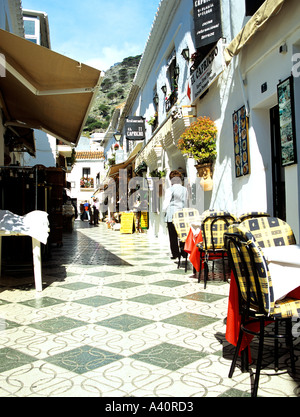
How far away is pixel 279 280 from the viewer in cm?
226

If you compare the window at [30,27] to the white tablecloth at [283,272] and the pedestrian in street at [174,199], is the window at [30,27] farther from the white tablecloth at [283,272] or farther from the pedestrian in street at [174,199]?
the white tablecloth at [283,272]

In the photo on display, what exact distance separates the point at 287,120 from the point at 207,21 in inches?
151

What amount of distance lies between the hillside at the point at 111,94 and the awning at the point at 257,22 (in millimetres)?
71768

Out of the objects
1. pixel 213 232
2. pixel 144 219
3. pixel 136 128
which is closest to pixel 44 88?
pixel 213 232

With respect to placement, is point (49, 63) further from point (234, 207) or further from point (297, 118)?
point (234, 207)

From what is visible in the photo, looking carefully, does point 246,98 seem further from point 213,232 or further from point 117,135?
point 117,135

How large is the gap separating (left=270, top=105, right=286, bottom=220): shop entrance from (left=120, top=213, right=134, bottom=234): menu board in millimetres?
10499

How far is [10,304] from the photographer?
4.25 m

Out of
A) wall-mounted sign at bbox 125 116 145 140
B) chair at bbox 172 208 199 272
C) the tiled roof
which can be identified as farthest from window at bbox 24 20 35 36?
the tiled roof

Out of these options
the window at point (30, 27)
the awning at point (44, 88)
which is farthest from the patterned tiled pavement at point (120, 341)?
the window at point (30, 27)

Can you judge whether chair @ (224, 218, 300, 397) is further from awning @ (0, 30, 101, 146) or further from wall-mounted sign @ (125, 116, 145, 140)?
wall-mounted sign @ (125, 116, 145, 140)

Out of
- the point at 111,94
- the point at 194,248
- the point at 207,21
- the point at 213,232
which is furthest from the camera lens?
the point at 111,94

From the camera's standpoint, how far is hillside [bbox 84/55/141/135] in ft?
260

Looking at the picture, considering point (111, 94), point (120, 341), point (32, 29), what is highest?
point (111, 94)
